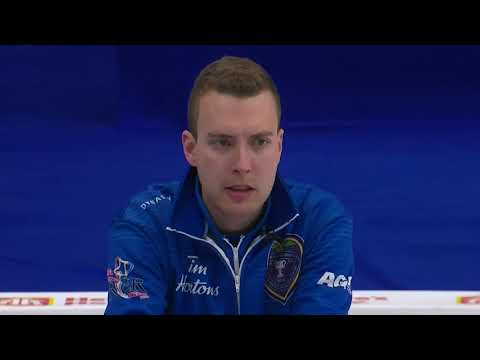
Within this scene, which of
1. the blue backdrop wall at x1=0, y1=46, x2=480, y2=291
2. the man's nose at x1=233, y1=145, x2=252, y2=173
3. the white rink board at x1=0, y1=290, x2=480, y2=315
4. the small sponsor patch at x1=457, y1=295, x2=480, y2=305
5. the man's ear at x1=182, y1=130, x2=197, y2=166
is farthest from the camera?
the blue backdrop wall at x1=0, y1=46, x2=480, y2=291

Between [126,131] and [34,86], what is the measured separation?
2.91ft

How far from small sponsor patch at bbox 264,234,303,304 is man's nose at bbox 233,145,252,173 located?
269 mm

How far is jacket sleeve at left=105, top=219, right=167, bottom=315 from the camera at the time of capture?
2.20 meters

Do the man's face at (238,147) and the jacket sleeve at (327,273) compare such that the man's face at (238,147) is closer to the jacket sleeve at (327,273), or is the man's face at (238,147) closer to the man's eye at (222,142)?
the man's eye at (222,142)

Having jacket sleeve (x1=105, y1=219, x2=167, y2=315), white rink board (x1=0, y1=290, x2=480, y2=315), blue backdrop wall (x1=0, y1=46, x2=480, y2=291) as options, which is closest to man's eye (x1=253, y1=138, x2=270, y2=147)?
jacket sleeve (x1=105, y1=219, x2=167, y2=315)

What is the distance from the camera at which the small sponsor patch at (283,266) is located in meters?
2.30

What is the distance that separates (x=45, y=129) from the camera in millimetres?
5789

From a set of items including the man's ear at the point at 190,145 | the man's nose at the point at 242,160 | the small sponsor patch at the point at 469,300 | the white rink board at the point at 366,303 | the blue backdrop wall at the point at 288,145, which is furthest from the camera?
the blue backdrop wall at the point at 288,145

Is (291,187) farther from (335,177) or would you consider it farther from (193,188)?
(335,177)

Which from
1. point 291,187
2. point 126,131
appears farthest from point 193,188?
point 126,131

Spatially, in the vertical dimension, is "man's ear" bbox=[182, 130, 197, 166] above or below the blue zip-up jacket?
above

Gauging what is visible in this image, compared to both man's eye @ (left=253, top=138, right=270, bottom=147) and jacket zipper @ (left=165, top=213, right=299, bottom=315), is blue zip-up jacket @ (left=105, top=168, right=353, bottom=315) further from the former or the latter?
man's eye @ (left=253, top=138, right=270, bottom=147)

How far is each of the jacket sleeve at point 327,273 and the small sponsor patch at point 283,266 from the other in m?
0.02

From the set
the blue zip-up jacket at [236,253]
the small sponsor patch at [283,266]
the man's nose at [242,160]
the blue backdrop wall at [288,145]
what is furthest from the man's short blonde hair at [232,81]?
the blue backdrop wall at [288,145]
